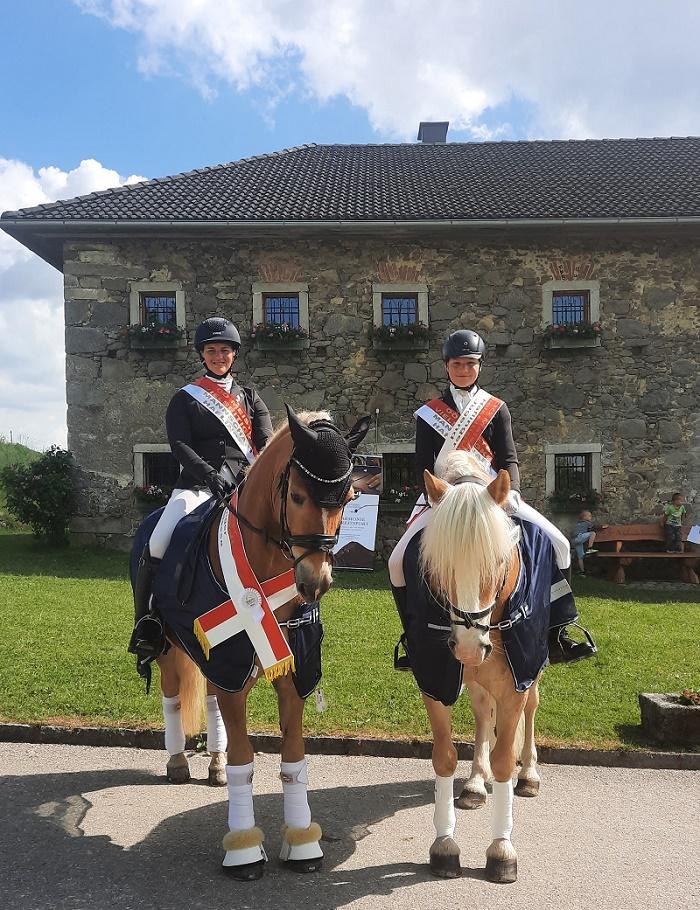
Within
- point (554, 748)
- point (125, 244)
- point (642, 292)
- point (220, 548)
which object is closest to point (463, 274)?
point (642, 292)

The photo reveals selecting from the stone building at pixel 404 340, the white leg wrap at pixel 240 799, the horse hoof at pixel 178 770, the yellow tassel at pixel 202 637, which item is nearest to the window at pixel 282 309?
the stone building at pixel 404 340

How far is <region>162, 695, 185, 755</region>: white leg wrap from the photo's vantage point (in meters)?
4.69

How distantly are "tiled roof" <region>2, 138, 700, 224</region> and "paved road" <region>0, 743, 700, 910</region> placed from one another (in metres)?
11.8

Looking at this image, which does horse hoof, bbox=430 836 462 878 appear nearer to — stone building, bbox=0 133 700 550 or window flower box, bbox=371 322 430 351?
stone building, bbox=0 133 700 550

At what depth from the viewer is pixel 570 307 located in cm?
1509

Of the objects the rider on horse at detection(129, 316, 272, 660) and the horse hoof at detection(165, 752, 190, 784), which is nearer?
the rider on horse at detection(129, 316, 272, 660)

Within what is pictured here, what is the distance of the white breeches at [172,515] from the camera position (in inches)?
169

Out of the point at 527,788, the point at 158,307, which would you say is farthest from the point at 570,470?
the point at 527,788

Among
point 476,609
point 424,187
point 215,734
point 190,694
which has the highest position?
point 424,187

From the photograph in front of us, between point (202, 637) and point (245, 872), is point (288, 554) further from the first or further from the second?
point (245, 872)

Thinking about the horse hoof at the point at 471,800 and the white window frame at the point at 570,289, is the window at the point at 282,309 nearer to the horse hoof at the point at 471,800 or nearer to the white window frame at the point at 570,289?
the white window frame at the point at 570,289

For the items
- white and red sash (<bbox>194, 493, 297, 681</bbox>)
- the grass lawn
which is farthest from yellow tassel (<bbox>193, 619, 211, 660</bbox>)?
the grass lawn

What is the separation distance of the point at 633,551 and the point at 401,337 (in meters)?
6.53

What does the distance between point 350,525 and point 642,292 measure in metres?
8.01
